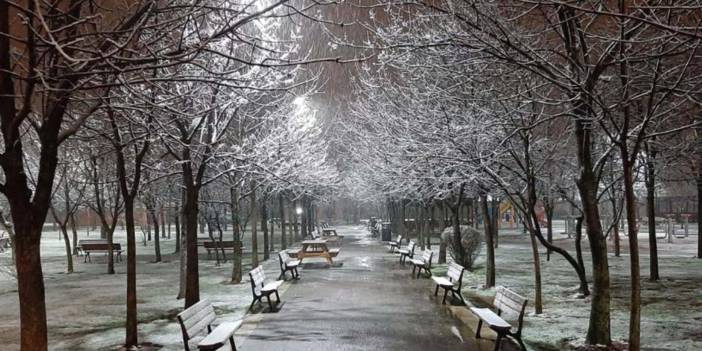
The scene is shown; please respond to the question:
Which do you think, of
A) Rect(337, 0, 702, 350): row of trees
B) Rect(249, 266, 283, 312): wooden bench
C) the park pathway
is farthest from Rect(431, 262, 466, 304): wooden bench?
Rect(249, 266, 283, 312): wooden bench

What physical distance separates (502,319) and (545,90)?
5522mm

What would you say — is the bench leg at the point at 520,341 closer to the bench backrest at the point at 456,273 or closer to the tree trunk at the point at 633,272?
the tree trunk at the point at 633,272

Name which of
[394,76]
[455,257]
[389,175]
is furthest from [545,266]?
[394,76]

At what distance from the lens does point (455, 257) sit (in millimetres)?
19578

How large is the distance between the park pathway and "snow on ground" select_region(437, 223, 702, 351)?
4.51 feet

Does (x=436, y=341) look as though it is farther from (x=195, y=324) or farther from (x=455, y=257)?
(x=455, y=257)

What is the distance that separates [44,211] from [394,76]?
1356 centimetres

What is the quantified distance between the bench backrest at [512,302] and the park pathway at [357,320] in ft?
2.43

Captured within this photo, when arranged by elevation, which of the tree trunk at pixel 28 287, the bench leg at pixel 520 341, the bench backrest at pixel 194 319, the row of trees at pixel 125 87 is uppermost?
the row of trees at pixel 125 87

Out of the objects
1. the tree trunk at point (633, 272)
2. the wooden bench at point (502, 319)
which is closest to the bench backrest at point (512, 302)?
the wooden bench at point (502, 319)

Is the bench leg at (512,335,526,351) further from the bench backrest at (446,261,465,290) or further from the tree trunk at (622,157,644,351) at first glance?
the bench backrest at (446,261,465,290)

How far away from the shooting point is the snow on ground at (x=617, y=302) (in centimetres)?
904

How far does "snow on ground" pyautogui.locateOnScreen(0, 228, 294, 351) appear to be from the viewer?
974 centimetres

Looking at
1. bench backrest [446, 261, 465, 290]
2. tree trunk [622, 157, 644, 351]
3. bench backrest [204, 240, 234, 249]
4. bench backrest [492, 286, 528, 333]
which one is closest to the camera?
tree trunk [622, 157, 644, 351]
